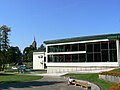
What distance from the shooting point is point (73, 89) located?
2191 centimetres

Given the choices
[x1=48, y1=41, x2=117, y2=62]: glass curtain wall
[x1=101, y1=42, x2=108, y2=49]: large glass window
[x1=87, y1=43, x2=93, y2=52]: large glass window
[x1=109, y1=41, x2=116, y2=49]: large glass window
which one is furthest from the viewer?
[x1=87, y1=43, x2=93, y2=52]: large glass window

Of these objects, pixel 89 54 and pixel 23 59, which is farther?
pixel 23 59

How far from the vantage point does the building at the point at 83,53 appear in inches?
1693

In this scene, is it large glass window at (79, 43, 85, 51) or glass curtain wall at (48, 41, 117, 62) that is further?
large glass window at (79, 43, 85, 51)

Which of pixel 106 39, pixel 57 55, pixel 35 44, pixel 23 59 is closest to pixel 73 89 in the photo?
pixel 106 39

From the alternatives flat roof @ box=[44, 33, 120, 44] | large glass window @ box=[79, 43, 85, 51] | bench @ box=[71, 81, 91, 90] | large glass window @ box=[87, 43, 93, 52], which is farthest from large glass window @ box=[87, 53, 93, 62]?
bench @ box=[71, 81, 91, 90]

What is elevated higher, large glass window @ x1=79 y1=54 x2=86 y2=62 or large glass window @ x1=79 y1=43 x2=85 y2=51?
large glass window @ x1=79 y1=43 x2=85 y2=51

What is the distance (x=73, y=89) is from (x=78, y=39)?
27.5 meters

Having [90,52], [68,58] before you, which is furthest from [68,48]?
[90,52]

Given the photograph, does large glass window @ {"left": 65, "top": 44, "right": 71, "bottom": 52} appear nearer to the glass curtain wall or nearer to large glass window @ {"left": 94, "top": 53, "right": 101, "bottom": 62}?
the glass curtain wall

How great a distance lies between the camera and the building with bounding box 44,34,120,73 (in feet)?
141

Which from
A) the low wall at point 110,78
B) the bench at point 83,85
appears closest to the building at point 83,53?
the low wall at point 110,78

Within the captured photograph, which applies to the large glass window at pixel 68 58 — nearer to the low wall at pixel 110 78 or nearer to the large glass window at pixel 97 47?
the large glass window at pixel 97 47

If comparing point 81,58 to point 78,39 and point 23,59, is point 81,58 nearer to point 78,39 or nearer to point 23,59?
point 78,39
